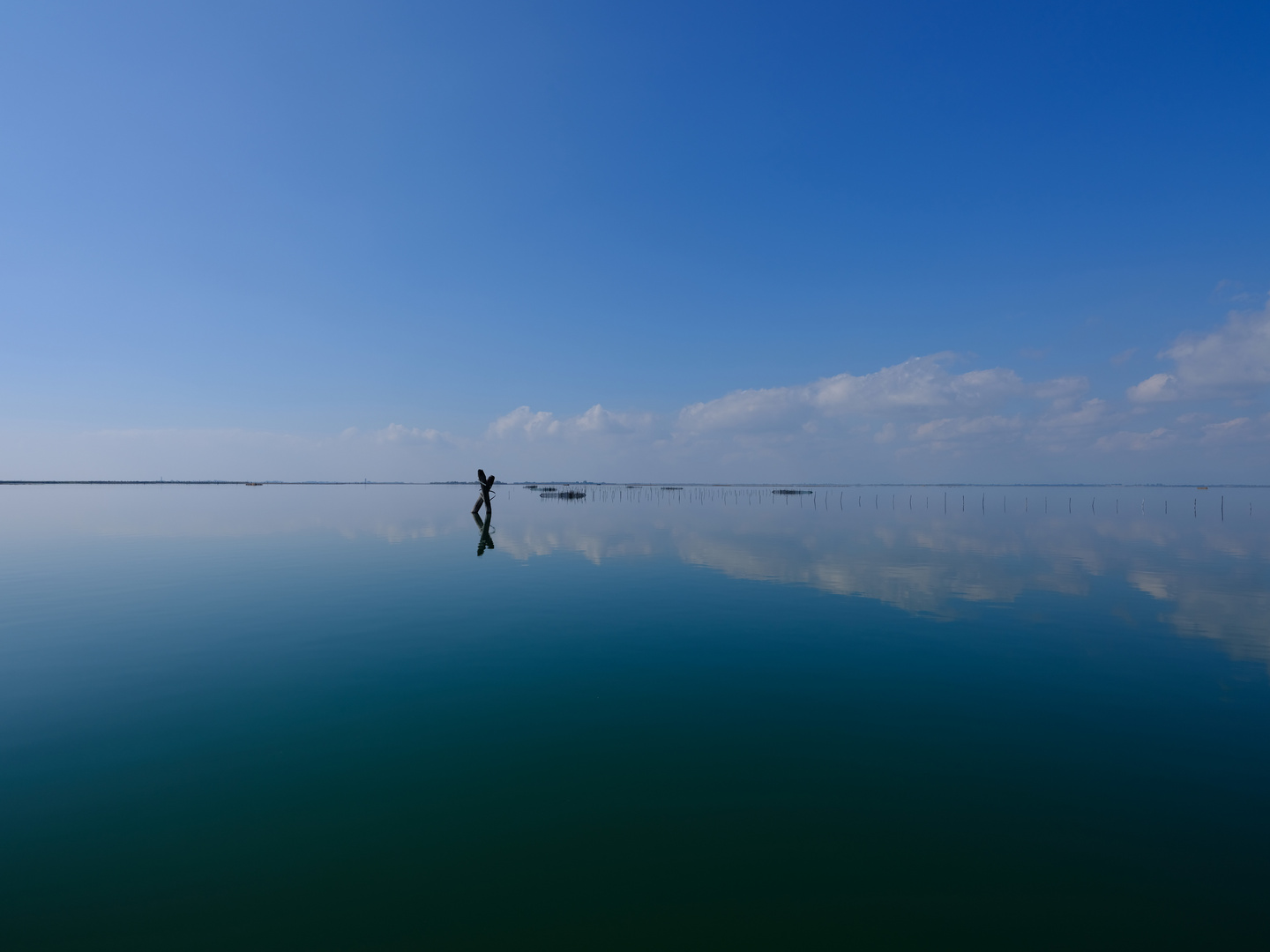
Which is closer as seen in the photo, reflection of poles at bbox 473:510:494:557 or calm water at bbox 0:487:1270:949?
calm water at bbox 0:487:1270:949

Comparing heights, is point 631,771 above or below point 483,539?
below

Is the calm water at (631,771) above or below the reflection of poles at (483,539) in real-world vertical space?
below

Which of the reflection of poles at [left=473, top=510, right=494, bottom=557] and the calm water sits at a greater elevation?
the reflection of poles at [left=473, top=510, right=494, bottom=557]

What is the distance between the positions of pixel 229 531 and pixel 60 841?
4180 centimetres

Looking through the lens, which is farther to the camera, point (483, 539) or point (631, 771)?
point (483, 539)

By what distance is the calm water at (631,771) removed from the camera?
18.2 ft

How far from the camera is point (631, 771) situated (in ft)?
26.9

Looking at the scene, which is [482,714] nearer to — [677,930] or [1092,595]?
[677,930]

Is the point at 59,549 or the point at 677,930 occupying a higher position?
the point at 59,549

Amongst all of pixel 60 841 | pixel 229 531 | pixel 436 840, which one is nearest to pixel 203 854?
pixel 60 841

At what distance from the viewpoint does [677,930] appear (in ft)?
17.4

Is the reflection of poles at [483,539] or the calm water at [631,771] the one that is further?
the reflection of poles at [483,539]

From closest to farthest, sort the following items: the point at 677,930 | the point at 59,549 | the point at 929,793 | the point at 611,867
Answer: the point at 677,930, the point at 611,867, the point at 929,793, the point at 59,549

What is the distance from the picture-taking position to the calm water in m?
5.56
